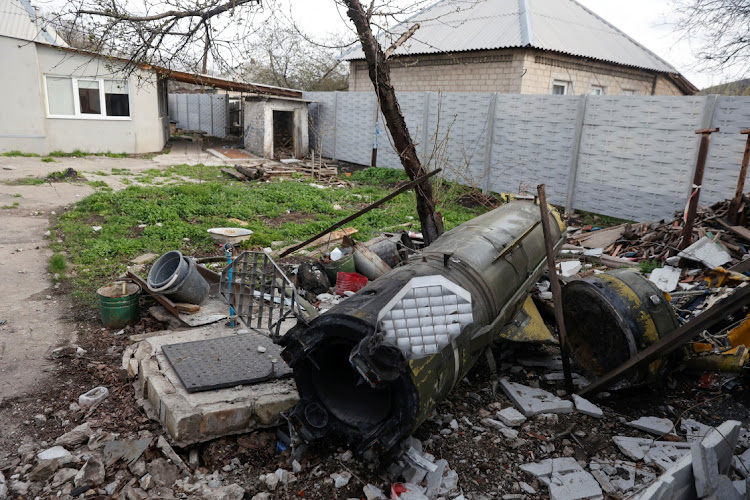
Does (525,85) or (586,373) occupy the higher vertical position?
(525,85)

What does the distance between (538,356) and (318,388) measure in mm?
2476

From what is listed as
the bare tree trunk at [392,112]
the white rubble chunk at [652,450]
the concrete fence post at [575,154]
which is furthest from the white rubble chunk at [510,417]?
the concrete fence post at [575,154]

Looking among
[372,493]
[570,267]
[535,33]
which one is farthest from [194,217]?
[535,33]

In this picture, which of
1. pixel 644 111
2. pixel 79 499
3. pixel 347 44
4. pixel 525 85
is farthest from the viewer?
pixel 525 85

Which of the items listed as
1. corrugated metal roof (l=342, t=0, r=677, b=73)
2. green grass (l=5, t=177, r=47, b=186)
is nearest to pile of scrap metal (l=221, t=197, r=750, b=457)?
green grass (l=5, t=177, r=47, b=186)

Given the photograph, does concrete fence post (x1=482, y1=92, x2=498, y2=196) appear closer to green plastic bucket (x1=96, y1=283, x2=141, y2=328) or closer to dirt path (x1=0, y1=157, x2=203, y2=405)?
dirt path (x1=0, y1=157, x2=203, y2=405)

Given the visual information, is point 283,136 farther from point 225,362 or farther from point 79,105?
point 225,362

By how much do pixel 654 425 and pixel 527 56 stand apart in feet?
43.1

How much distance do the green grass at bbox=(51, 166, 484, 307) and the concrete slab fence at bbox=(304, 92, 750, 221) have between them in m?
1.65

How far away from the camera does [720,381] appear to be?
14.7ft

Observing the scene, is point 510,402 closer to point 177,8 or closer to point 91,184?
point 177,8

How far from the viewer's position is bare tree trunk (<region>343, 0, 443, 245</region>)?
5.81 m

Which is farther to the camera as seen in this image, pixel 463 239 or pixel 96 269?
pixel 96 269

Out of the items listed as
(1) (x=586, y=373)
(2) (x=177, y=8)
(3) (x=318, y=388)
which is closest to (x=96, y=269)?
(2) (x=177, y=8)
